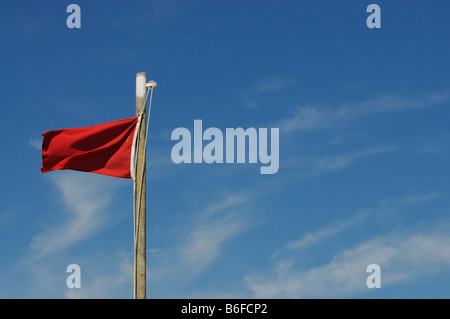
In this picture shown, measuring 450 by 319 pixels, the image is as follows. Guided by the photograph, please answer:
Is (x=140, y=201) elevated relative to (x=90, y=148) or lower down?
lower down

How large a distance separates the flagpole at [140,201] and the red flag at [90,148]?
82 centimetres

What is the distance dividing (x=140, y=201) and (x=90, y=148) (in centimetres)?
292

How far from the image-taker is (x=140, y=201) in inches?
770

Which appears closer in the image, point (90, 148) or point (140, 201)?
point (140, 201)

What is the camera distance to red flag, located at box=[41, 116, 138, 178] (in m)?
21.2

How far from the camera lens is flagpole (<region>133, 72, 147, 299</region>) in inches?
748

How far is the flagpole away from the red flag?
82 centimetres

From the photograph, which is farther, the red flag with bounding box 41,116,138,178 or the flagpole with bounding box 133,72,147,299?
the red flag with bounding box 41,116,138,178

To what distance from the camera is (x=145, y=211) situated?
19547 millimetres

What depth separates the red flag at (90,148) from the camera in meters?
21.2
